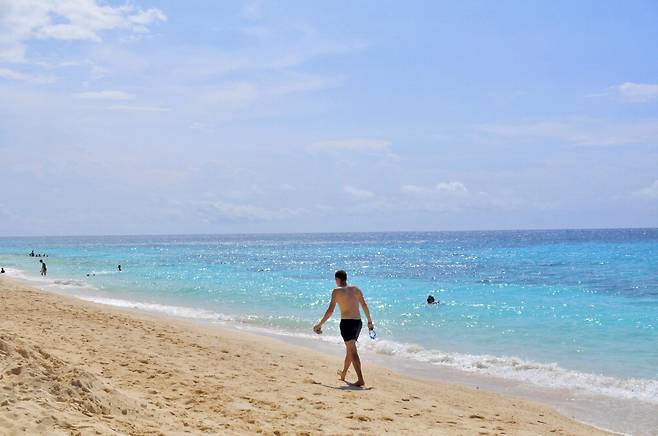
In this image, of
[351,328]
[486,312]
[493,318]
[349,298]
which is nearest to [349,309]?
[349,298]

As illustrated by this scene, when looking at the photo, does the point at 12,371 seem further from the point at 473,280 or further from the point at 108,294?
the point at 473,280

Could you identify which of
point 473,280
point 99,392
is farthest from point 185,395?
point 473,280

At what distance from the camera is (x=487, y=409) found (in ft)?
28.7

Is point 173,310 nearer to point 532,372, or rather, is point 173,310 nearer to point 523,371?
point 523,371

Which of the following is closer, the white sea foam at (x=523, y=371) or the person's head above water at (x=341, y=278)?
the person's head above water at (x=341, y=278)

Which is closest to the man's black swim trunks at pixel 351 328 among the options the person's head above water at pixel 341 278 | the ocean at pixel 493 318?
the person's head above water at pixel 341 278

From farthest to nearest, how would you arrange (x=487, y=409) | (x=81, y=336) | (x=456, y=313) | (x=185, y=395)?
1. (x=456, y=313)
2. (x=81, y=336)
3. (x=487, y=409)
4. (x=185, y=395)

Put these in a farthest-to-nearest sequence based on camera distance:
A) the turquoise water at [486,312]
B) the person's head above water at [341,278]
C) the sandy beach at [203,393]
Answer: the turquoise water at [486,312], the person's head above water at [341,278], the sandy beach at [203,393]

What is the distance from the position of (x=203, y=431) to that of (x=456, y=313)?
16.1 metres

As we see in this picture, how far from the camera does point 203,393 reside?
7863mm

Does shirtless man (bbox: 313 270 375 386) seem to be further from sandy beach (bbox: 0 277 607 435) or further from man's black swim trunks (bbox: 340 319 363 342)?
sandy beach (bbox: 0 277 607 435)

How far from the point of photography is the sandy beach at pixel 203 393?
5855 millimetres

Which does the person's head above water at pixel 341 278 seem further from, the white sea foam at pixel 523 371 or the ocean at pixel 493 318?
the white sea foam at pixel 523 371

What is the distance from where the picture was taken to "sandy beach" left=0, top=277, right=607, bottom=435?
5855 mm
